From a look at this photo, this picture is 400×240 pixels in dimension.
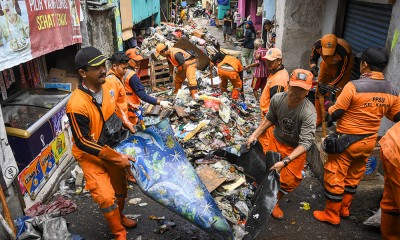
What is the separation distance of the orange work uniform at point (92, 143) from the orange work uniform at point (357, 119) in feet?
8.77

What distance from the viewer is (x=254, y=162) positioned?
4.27 meters

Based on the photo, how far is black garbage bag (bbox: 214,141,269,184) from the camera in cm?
410

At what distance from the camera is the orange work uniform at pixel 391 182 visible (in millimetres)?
2912

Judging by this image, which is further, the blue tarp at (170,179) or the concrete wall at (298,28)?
the concrete wall at (298,28)

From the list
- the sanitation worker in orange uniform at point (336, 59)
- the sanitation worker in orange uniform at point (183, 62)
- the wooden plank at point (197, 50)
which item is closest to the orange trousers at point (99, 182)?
the sanitation worker in orange uniform at point (336, 59)

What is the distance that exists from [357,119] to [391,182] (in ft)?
3.22

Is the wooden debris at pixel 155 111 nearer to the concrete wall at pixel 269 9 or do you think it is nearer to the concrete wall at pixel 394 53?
the concrete wall at pixel 394 53

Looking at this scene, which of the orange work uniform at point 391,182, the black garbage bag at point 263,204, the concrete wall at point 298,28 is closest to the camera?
the orange work uniform at point 391,182

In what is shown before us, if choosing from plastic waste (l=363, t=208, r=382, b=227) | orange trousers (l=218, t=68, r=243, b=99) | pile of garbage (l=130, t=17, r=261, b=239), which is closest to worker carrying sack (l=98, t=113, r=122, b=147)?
A: pile of garbage (l=130, t=17, r=261, b=239)

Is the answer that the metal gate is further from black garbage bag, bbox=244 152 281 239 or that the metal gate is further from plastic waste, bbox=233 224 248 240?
plastic waste, bbox=233 224 248 240

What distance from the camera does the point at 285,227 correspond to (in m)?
4.20

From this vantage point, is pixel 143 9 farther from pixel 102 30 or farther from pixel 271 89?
pixel 271 89

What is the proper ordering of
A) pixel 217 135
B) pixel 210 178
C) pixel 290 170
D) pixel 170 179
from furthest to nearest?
1. pixel 217 135
2. pixel 210 178
3. pixel 290 170
4. pixel 170 179

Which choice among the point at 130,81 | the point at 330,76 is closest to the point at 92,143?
the point at 130,81
